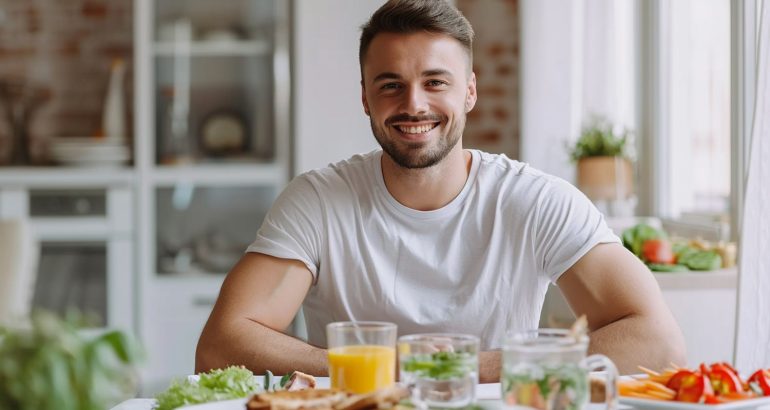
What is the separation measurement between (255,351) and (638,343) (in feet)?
2.16

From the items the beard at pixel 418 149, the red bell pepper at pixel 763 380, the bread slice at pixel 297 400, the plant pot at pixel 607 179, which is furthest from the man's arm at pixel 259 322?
the plant pot at pixel 607 179

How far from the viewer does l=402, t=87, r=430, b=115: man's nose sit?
190 centimetres

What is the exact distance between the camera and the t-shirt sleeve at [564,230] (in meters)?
1.85

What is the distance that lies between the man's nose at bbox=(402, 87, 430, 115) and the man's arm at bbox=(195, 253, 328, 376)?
1.20 ft

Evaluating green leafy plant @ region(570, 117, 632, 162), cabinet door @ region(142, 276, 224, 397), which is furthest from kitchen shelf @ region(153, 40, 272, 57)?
green leafy plant @ region(570, 117, 632, 162)

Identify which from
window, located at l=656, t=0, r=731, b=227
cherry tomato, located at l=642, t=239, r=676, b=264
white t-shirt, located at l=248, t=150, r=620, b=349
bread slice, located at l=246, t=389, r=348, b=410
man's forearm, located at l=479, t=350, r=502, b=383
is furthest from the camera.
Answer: window, located at l=656, t=0, r=731, b=227

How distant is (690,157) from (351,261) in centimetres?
242

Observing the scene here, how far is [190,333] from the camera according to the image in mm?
4305

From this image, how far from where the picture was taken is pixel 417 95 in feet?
6.27

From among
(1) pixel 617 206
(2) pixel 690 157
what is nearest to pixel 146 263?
(1) pixel 617 206

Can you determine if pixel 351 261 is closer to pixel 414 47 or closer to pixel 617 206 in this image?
pixel 414 47

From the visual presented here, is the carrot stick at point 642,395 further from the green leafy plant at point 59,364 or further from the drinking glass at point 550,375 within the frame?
the green leafy plant at point 59,364

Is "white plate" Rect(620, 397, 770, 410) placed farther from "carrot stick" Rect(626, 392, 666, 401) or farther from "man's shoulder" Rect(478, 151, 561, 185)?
"man's shoulder" Rect(478, 151, 561, 185)

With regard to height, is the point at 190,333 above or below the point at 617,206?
below
